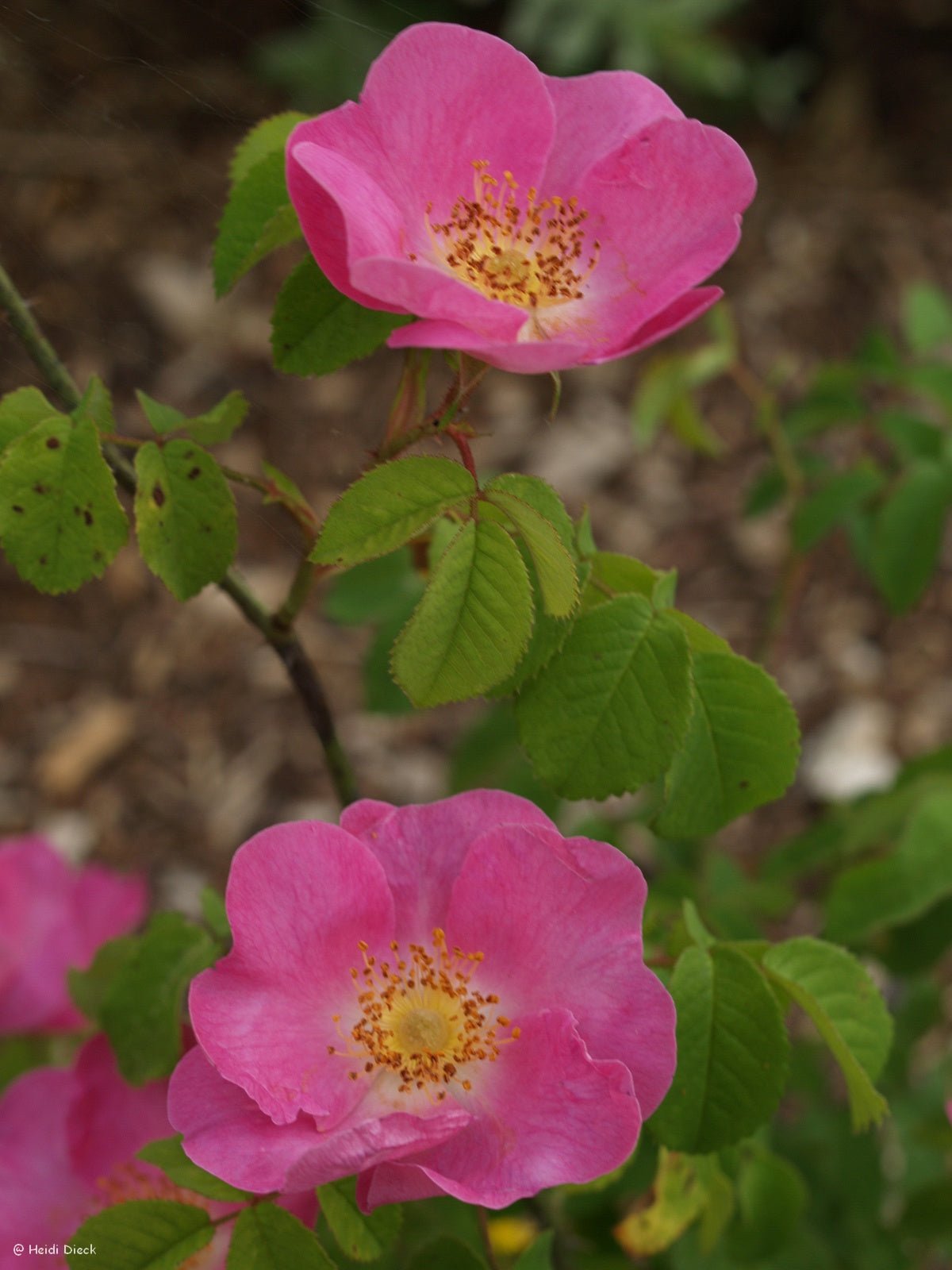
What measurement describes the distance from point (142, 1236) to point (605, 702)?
0.39 metres

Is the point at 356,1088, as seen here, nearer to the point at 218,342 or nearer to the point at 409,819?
the point at 409,819

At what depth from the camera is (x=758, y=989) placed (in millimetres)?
754

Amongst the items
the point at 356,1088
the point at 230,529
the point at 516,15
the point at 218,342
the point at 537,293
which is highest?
the point at 537,293

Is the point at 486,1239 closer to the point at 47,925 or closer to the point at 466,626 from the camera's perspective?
the point at 466,626

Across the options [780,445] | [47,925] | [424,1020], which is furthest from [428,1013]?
[780,445]

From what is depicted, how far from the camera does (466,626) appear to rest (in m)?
0.66

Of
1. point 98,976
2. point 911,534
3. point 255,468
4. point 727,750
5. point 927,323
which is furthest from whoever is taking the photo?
point 255,468

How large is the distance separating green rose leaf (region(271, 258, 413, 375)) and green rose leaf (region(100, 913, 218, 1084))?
397 mm

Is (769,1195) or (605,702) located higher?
(605,702)

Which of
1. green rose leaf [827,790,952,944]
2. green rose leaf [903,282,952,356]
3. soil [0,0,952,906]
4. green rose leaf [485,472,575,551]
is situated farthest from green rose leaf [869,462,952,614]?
soil [0,0,952,906]

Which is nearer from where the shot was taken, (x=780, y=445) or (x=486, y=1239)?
(x=486, y=1239)

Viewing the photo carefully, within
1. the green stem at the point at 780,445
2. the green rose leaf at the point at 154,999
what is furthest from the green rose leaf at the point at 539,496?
the green stem at the point at 780,445

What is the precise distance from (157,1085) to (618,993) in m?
0.40

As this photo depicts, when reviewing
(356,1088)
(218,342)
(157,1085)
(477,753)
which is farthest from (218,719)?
(356,1088)
